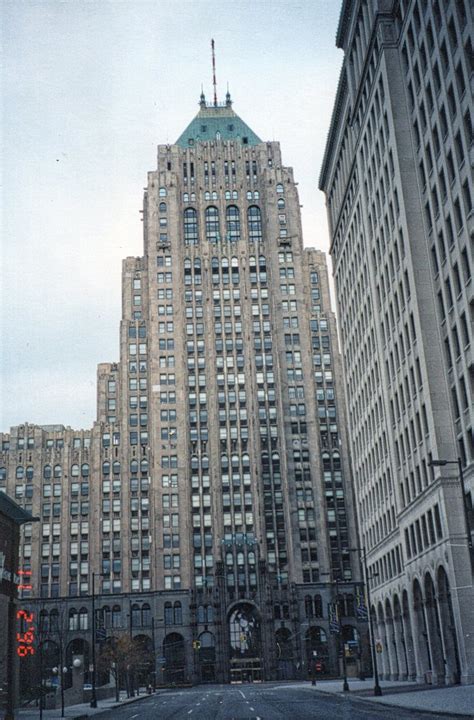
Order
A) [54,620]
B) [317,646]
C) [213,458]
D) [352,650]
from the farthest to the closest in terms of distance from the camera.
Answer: [213,458], [54,620], [317,646], [352,650]


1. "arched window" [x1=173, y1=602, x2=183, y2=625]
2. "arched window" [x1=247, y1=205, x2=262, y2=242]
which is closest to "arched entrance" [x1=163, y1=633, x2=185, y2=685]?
"arched window" [x1=173, y1=602, x2=183, y2=625]

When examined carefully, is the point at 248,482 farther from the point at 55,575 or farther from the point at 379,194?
the point at 379,194

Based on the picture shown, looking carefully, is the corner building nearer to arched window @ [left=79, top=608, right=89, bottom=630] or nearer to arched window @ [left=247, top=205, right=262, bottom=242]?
arched window @ [left=79, top=608, right=89, bottom=630]

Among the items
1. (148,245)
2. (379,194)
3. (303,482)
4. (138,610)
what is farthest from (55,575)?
(379,194)

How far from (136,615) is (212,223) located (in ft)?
233

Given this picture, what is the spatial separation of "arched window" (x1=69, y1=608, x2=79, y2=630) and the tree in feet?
51.3

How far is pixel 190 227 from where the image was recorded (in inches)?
6058

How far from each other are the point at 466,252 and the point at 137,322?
330 ft

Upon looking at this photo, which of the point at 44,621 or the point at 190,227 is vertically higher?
the point at 190,227

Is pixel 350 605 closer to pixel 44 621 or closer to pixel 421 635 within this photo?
pixel 44 621

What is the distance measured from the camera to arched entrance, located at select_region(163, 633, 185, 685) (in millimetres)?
126062

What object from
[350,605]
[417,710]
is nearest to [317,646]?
[350,605]

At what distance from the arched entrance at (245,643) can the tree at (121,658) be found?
18.4 meters

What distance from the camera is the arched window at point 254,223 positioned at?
15338cm
